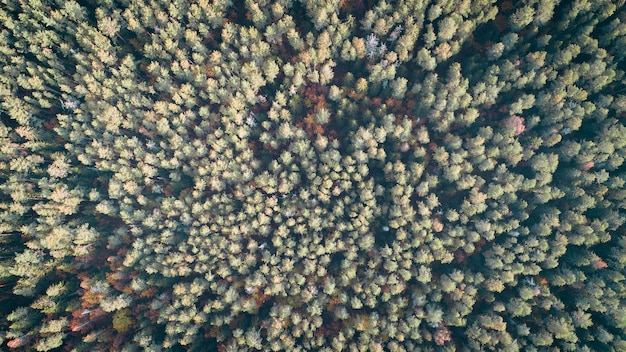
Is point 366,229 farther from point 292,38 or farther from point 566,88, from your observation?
point 566,88

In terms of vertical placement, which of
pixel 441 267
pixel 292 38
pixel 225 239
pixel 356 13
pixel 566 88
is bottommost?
pixel 441 267

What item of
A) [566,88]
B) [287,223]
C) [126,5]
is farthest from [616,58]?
[126,5]

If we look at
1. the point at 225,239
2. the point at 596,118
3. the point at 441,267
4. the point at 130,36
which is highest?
the point at 130,36

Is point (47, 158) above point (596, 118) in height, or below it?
above

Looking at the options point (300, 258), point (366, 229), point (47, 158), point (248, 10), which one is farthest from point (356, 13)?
point (47, 158)

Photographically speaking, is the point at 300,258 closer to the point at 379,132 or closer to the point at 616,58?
the point at 379,132

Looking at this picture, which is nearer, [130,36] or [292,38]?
Answer: [292,38]
